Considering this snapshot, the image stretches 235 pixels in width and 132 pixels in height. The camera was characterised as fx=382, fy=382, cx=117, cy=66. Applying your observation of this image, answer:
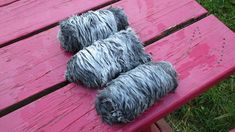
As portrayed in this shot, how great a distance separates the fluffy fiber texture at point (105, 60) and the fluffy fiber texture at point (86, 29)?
0.18 feet

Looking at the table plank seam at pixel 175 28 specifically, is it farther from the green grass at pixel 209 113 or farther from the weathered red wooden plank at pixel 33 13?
the green grass at pixel 209 113

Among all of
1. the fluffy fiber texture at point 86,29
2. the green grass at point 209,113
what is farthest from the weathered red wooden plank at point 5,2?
the green grass at point 209,113

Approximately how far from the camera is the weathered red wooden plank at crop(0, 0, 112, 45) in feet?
4.49

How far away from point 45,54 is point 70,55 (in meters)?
0.09

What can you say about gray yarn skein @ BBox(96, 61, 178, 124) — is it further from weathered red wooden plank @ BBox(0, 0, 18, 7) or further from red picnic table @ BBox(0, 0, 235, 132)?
weathered red wooden plank @ BBox(0, 0, 18, 7)

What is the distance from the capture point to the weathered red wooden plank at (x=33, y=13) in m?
1.37

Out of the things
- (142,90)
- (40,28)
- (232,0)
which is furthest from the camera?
(232,0)

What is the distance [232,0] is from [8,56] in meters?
1.52

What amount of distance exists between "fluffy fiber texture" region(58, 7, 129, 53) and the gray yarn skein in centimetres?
20

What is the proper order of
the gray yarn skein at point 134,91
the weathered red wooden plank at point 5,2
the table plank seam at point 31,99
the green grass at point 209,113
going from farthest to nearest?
the green grass at point 209,113
the weathered red wooden plank at point 5,2
the table plank seam at point 31,99
the gray yarn skein at point 134,91

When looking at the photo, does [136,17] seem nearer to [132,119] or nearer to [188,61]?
[188,61]

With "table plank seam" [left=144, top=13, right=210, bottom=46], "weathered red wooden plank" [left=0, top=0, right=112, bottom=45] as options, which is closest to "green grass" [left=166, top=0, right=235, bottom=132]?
"table plank seam" [left=144, top=13, right=210, bottom=46]

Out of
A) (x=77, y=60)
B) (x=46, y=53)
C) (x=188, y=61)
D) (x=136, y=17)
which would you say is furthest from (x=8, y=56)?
(x=188, y=61)

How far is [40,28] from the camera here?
1374mm
